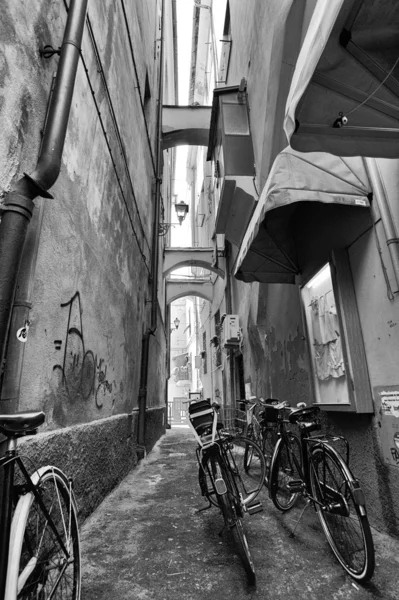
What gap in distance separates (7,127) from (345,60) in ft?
7.00

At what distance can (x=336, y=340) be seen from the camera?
355 centimetres

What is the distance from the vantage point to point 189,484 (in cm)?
445

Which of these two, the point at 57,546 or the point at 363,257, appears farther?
the point at 363,257

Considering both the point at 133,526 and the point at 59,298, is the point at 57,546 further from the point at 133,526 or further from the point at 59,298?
the point at 59,298

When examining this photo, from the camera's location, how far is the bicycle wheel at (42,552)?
1.34m

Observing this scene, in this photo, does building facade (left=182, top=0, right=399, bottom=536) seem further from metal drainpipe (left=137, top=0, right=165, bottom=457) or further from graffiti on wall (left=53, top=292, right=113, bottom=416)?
metal drainpipe (left=137, top=0, right=165, bottom=457)

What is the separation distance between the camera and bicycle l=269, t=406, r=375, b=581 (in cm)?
210

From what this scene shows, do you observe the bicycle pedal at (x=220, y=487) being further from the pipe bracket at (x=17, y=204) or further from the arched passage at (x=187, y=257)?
the arched passage at (x=187, y=257)

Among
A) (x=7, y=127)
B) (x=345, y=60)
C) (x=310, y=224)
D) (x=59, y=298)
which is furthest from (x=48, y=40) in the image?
(x=310, y=224)

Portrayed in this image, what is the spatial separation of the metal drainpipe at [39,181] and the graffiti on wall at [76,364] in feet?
2.82

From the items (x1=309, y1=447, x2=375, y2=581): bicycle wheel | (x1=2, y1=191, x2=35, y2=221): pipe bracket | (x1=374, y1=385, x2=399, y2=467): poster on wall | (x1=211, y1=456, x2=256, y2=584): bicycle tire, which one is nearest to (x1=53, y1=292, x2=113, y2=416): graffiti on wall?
(x1=2, y1=191, x2=35, y2=221): pipe bracket

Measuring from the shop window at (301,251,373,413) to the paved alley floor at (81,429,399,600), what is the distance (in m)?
1.13

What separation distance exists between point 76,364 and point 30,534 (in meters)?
1.48

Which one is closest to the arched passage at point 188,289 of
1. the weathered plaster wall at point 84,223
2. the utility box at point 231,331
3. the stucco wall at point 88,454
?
the utility box at point 231,331
